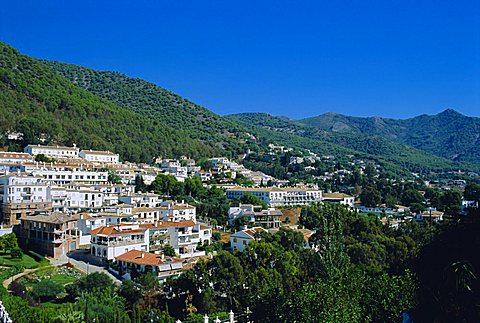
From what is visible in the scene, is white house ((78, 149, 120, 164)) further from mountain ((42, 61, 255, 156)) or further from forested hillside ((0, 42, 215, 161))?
mountain ((42, 61, 255, 156))

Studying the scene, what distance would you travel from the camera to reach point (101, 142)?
7744 centimetres

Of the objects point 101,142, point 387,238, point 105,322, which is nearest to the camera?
point 105,322

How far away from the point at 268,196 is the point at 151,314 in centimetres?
4340

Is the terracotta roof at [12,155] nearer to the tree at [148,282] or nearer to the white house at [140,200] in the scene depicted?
the white house at [140,200]

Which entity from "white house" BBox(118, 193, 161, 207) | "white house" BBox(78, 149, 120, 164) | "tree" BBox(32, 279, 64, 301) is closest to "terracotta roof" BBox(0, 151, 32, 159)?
"white house" BBox(78, 149, 120, 164)

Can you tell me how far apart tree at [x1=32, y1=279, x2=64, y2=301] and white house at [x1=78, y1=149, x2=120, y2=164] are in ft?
134

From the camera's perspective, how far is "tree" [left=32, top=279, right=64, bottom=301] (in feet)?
87.5

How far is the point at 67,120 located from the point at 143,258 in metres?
54.2

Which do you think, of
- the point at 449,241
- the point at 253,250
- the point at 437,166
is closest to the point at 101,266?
the point at 253,250

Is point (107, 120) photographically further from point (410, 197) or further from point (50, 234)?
point (50, 234)

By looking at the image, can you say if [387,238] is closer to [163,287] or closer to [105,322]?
[163,287]

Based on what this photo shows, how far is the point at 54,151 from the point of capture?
6384 centimetres

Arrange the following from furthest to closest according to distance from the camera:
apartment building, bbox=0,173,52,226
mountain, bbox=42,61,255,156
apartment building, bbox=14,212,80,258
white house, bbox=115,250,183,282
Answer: mountain, bbox=42,61,255,156, apartment building, bbox=0,173,52,226, apartment building, bbox=14,212,80,258, white house, bbox=115,250,183,282

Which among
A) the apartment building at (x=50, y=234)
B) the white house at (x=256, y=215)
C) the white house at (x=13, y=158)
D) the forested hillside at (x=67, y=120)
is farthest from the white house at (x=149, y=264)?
the forested hillside at (x=67, y=120)
